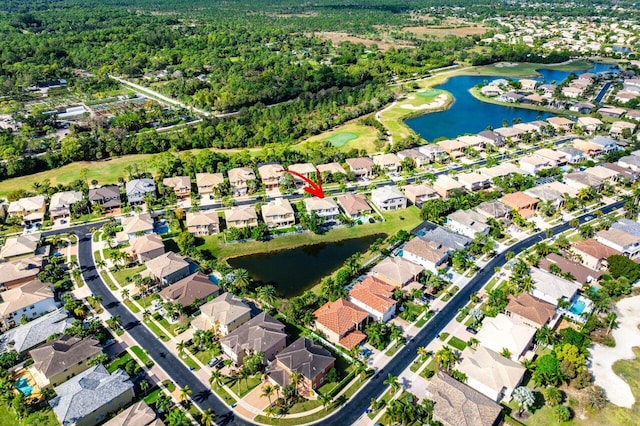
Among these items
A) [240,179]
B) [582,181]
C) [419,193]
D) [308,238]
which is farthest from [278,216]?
[582,181]

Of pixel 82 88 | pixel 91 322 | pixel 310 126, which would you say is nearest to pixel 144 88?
pixel 82 88

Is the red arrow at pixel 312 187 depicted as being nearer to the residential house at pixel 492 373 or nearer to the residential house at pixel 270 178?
the residential house at pixel 270 178

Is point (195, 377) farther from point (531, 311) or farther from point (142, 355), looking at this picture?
point (531, 311)

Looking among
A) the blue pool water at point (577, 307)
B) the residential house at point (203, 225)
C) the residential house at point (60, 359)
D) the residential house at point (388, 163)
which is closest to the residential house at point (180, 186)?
the residential house at point (203, 225)

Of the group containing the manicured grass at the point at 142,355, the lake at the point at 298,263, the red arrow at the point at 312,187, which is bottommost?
the lake at the point at 298,263

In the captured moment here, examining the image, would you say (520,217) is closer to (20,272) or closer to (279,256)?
(279,256)

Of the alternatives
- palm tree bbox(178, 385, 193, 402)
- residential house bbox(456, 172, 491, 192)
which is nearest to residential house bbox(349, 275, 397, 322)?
palm tree bbox(178, 385, 193, 402)

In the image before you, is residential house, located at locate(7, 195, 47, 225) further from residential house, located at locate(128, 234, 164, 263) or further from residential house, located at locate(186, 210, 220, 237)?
residential house, located at locate(186, 210, 220, 237)
